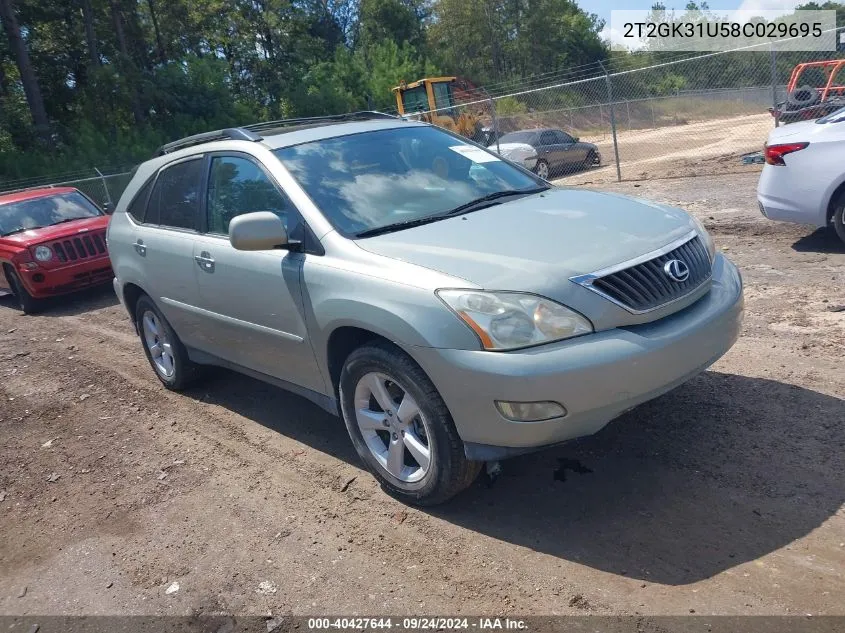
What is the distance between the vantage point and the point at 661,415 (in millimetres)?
4289

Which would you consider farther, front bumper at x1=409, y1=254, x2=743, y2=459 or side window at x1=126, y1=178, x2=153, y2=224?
side window at x1=126, y1=178, x2=153, y2=224

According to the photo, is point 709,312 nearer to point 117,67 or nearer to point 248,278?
point 248,278

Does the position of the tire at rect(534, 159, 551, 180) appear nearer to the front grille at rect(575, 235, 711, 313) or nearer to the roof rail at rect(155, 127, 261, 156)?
the roof rail at rect(155, 127, 261, 156)

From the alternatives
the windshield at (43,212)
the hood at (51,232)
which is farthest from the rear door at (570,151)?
the hood at (51,232)

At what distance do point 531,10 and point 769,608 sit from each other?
196ft

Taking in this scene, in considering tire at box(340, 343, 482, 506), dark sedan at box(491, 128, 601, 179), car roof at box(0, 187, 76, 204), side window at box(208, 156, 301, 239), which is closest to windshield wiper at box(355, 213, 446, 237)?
side window at box(208, 156, 301, 239)

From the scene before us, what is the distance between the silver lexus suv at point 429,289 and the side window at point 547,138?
14.7m

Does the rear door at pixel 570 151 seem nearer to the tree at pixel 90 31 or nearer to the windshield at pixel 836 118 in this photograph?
the windshield at pixel 836 118

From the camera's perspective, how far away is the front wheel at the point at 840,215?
6.86 m

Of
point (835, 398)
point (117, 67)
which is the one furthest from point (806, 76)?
point (117, 67)

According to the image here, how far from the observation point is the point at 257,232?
12.5 ft

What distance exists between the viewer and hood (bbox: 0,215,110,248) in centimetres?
1009

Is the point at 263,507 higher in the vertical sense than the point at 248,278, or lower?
lower

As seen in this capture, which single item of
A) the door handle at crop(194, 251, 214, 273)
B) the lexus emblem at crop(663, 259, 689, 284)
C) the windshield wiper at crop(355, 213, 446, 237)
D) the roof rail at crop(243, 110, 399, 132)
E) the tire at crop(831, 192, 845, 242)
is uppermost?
the roof rail at crop(243, 110, 399, 132)
